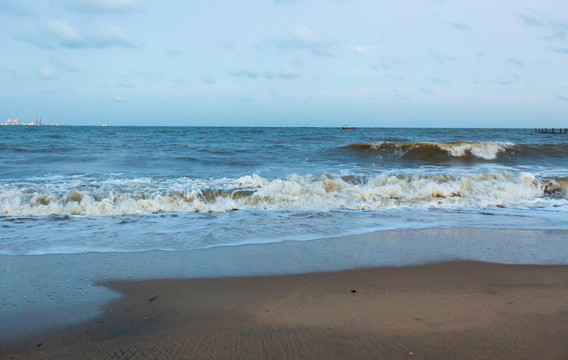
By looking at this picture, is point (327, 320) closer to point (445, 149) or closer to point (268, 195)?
point (268, 195)

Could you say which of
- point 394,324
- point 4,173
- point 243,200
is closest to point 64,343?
point 394,324

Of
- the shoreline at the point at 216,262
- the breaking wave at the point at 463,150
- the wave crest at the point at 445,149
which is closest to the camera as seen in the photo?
the shoreline at the point at 216,262

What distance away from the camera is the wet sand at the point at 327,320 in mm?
2271

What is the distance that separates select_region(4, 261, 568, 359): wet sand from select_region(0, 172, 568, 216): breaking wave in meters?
4.14

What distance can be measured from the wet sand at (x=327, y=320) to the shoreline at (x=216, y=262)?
18 cm

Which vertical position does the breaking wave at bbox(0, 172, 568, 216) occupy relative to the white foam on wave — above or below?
below

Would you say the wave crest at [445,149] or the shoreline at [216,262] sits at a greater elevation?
the wave crest at [445,149]

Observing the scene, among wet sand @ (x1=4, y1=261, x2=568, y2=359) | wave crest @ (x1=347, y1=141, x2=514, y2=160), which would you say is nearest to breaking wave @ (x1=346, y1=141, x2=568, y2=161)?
wave crest @ (x1=347, y1=141, x2=514, y2=160)

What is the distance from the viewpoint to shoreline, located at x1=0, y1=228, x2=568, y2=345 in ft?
9.39

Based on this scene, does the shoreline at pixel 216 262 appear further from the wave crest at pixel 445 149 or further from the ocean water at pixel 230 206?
the wave crest at pixel 445 149

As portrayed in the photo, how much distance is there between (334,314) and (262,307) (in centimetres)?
51

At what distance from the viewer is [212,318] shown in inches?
107

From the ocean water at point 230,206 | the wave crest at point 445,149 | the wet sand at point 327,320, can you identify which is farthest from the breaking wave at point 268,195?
the wave crest at point 445,149

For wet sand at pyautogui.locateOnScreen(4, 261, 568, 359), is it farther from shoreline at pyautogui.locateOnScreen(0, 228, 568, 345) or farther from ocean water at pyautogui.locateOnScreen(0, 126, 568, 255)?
ocean water at pyautogui.locateOnScreen(0, 126, 568, 255)
